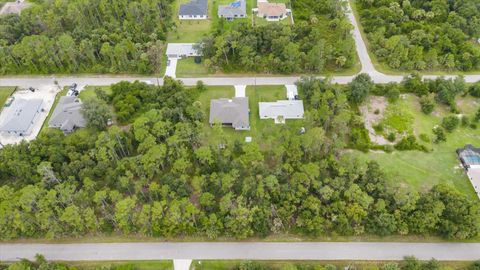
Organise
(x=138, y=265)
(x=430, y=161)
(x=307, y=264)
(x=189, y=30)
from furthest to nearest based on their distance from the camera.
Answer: (x=189, y=30) < (x=430, y=161) < (x=138, y=265) < (x=307, y=264)

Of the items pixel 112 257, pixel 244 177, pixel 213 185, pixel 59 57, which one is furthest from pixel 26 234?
pixel 59 57

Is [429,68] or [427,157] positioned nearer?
[427,157]

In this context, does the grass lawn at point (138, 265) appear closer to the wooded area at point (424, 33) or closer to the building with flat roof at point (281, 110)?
the building with flat roof at point (281, 110)

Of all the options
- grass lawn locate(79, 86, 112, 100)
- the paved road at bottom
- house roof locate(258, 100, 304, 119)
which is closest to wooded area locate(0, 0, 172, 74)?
grass lawn locate(79, 86, 112, 100)

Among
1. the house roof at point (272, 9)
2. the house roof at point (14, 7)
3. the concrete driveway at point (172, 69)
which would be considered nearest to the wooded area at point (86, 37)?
the concrete driveway at point (172, 69)

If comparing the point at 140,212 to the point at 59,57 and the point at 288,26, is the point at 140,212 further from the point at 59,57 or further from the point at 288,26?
the point at 288,26

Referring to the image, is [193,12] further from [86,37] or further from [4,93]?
[4,93]

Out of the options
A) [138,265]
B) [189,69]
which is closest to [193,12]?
[189,69]
